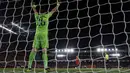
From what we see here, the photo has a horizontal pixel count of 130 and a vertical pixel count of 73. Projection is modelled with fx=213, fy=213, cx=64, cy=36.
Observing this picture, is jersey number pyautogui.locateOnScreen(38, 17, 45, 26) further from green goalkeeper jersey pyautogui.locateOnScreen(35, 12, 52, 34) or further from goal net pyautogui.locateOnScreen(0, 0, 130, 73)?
goal net pyautogui.locateOnScreen(0, 0, 130, 73)

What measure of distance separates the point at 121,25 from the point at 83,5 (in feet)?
34.5

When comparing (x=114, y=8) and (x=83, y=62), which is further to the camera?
(x=83, y=62)

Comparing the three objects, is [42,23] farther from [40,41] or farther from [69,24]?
[69,24]

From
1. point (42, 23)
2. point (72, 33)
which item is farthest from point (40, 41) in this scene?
point (72, 33)

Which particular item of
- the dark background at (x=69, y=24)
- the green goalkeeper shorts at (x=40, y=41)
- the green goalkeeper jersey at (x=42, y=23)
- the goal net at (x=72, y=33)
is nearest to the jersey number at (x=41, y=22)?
the green goalkeeper jersey at (x=42, y=23)

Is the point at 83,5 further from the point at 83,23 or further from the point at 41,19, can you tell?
the point at 41,19

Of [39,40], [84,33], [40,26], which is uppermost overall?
[84,33]

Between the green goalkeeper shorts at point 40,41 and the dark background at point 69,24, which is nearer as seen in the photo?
the green goalkeeper shorts at point 40,41

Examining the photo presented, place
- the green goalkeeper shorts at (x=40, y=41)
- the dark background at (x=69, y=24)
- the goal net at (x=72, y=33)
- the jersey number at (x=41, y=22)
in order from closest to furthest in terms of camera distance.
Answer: the green goalkeeper shorts at (x=40, y=41) → the jersey number at (x=41, y=22) → the dark background at (x=69, y=24) → the goal net at (x=72, y=33)

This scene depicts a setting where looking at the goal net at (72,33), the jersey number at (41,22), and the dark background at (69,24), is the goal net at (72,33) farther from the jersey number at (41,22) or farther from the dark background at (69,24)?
the jersey number at (41,22)

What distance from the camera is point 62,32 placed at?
872 inches

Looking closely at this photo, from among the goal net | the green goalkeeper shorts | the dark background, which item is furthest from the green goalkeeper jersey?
the goal net

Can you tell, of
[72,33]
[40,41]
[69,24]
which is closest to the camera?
[40,41]

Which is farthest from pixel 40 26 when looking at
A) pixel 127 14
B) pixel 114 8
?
pixel 127 14
